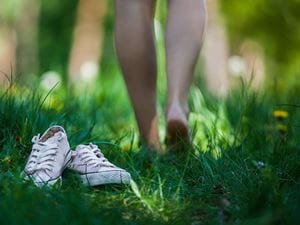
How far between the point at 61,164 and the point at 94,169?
0.42 ft

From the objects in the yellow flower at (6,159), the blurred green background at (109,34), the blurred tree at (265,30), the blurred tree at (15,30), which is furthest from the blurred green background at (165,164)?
the blurred tree at (265,30)

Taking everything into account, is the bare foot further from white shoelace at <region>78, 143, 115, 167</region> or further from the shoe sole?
the shoe sole

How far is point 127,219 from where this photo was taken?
7.25ft

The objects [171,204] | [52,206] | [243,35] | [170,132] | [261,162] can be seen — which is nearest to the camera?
[52,206]

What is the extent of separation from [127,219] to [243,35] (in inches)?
547

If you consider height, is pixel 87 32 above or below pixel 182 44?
below

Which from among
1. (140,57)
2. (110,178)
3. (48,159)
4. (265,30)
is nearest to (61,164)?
(48,159)

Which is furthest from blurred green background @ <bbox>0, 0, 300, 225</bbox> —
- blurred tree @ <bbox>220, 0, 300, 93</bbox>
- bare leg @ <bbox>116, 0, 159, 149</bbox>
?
blurred tree @ <bbox>220, 0, 300, 93</bbox>

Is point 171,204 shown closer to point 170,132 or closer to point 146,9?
point 170,132

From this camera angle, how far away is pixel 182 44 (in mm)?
3346

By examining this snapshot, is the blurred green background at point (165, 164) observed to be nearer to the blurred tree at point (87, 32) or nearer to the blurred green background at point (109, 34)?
the blurred green background at point (109, 34)

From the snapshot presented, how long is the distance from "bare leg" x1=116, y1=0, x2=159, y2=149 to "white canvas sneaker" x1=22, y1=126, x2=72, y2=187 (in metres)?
0.68

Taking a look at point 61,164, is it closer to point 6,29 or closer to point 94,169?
point 94,169

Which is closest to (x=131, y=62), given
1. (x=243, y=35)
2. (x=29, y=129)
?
(x=29, y=129)
